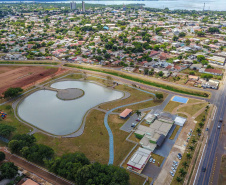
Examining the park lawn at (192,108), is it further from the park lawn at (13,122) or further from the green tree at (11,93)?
the green tree at (11,93)

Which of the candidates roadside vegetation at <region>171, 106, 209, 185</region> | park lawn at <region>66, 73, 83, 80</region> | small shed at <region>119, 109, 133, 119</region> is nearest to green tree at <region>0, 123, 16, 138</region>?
small shed at <region>119, 109, 133, 119</region>

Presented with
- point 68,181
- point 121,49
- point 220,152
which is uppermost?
point 121,49

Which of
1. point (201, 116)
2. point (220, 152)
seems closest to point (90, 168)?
point (220, 152)

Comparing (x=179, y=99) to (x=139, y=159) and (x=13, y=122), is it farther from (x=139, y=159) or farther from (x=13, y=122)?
(x=13, y=122)

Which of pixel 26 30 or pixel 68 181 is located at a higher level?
pixel 26 30

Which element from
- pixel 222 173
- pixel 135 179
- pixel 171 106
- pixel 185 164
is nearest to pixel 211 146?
pixel 222 173

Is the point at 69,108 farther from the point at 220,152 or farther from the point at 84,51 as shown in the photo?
the point at 84,51

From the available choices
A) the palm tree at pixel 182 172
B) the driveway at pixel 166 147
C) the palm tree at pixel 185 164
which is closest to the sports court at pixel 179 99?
the driveway at pixel 166 147
